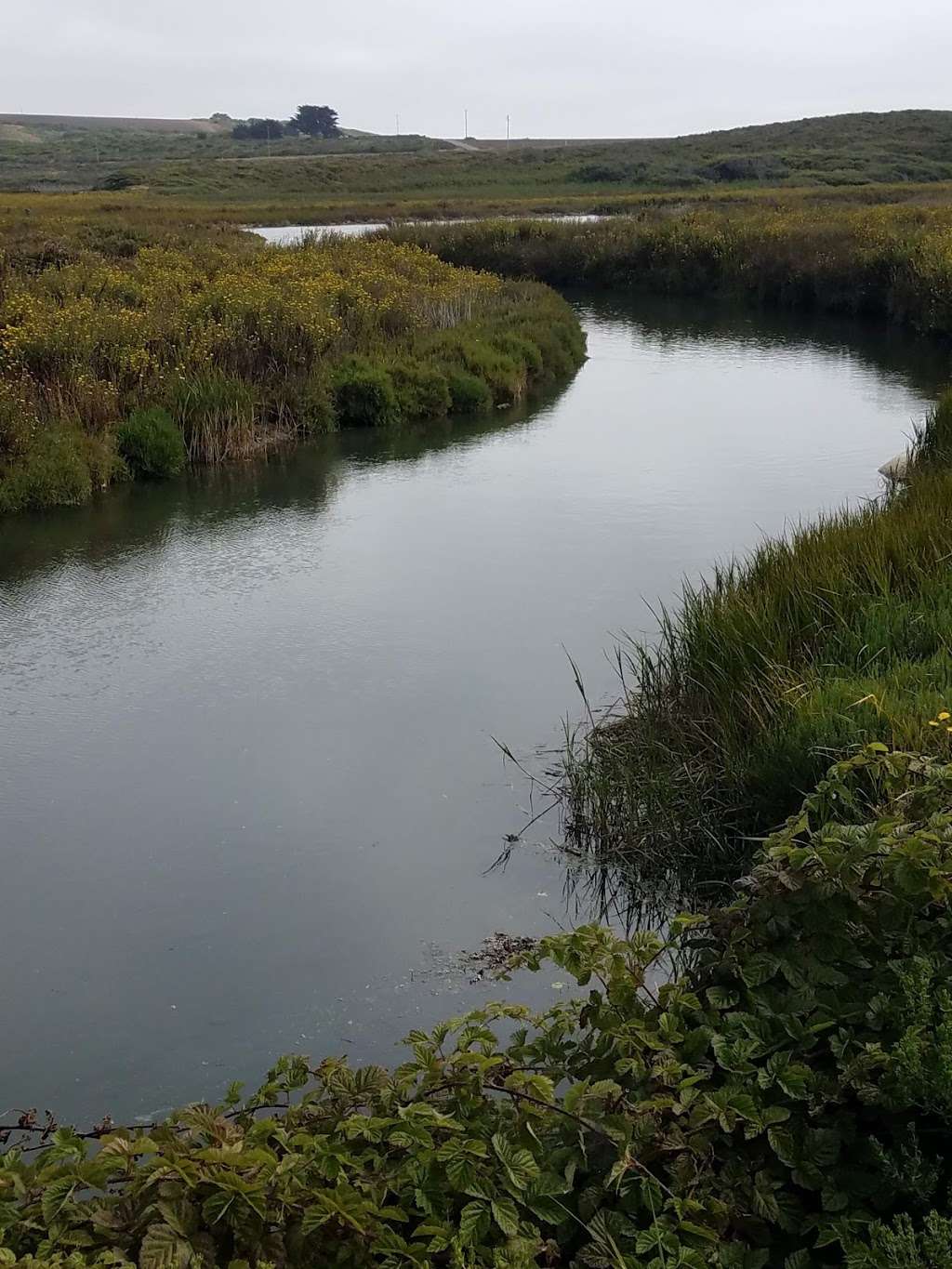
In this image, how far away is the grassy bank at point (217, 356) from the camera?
12281 millimetres

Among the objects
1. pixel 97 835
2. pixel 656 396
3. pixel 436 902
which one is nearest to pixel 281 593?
pixel 97 835

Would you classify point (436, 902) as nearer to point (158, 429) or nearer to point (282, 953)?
point (282, 953)

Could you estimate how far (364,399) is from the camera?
14875mm

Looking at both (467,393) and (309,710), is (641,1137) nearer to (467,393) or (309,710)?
(309,710)

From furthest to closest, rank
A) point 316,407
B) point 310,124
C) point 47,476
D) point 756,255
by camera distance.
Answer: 1. point 310,124
2. point 756,255
3. point 316,407
4. point 47,476

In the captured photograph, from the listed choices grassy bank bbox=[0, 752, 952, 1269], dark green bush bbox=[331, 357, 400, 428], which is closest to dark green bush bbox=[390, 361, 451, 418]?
dark green bush bbox=[331, 357, 400, 428]

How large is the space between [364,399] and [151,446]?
319 centimetres

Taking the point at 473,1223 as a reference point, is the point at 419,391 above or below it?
above

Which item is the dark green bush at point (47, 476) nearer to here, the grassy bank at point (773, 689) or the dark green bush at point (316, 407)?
the dark green bush at point (316, 407)

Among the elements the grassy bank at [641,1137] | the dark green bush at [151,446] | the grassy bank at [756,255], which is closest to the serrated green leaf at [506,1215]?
the grassy bank at [641,1137]

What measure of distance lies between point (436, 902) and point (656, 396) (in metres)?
12.9

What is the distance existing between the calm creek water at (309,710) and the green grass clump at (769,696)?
475mm

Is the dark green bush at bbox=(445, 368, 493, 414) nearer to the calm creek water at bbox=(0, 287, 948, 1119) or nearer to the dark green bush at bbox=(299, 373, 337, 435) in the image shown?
the calm creek water at bbox=(0, 287, 948, 1119)

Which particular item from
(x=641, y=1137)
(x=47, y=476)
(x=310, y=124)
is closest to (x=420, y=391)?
(x=47, y=476)
